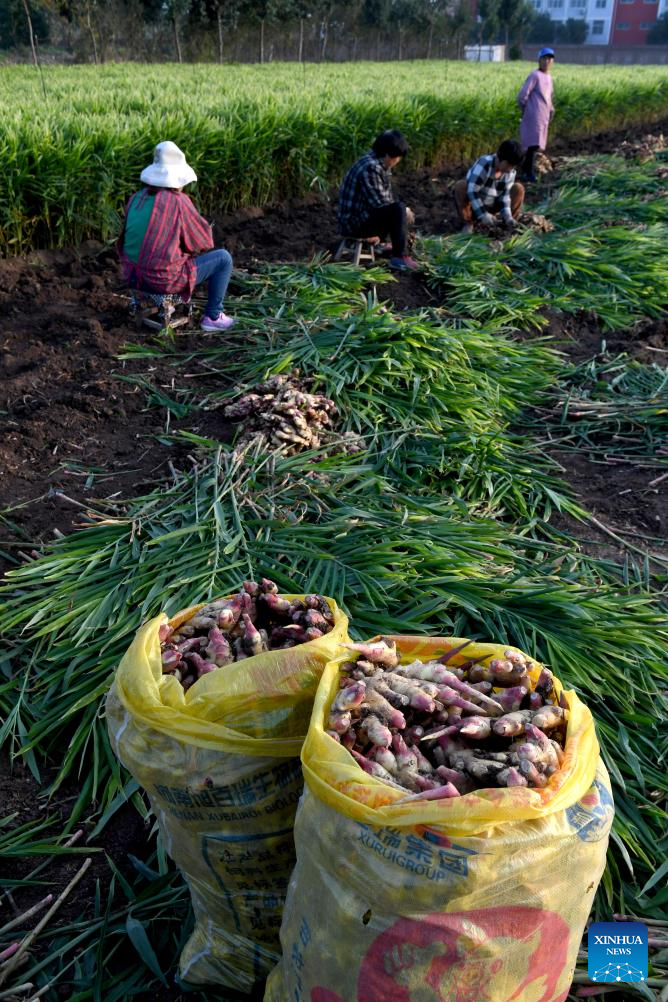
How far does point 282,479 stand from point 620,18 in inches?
3198

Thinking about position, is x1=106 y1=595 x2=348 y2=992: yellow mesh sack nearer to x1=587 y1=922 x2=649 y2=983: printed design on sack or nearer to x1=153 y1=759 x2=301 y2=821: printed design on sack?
x1=153 y1=759 x2=301 y2=821: printed design on sack

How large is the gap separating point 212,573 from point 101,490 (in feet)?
3.16

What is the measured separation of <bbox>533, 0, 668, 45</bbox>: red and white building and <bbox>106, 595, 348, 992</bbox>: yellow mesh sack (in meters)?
78.6

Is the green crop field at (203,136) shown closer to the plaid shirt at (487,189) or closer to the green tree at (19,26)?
the plaid shirt at (487,189)

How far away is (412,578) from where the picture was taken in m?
2.64

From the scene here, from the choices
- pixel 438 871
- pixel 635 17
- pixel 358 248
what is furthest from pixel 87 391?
pixel 635 17

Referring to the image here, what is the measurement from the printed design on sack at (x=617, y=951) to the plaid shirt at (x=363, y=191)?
513cm

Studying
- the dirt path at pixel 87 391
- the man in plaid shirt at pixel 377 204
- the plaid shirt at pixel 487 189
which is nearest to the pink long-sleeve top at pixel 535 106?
the plaid shirt at pixel 487 189

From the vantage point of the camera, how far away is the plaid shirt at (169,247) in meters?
4.43

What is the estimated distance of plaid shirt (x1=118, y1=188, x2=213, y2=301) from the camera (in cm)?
443

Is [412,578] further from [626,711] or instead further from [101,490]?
[101,490]

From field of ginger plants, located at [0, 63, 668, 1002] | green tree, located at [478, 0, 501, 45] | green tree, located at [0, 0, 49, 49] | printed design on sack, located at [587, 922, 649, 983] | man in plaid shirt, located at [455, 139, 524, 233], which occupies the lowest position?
printed design on sack, located at [587, 922, 649, 983]

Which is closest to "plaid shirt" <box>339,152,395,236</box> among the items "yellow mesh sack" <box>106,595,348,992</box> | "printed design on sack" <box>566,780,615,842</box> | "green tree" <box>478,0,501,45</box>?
"yellow mesh sack" <box>106,595,348,992</box>

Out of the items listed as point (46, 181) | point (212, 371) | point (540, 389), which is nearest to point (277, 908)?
point (212, 371)
